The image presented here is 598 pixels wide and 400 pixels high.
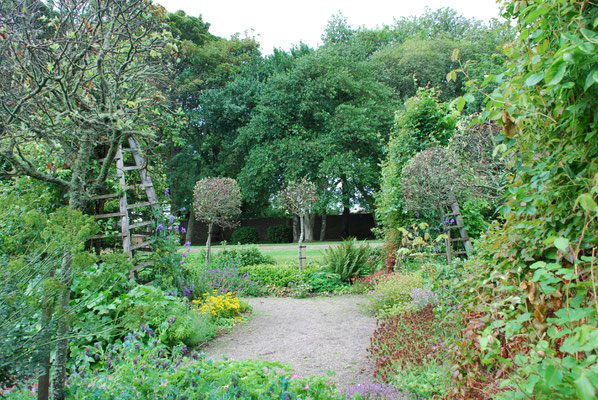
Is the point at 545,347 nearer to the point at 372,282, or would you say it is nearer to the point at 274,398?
→ the point at 274,398

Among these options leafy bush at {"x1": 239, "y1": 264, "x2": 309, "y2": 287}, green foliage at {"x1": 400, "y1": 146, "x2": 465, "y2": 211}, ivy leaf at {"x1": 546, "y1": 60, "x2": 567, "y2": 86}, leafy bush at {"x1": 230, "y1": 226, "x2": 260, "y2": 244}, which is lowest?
leafy bush at {"x1": 239, "y1": 264, "x2": 309, "y2": 287}

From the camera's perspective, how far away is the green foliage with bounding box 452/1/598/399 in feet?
3.83

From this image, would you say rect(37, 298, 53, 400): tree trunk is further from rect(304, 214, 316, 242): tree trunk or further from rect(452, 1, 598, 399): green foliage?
rect(304, 214, 316, 242): tree trunk

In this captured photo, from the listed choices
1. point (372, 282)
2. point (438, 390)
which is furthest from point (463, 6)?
point (438, 390)

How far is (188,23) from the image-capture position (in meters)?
21.6

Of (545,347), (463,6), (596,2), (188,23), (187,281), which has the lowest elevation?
(187,281)

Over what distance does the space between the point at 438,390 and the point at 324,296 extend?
5.21m

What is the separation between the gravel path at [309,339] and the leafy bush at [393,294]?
0.25 metres

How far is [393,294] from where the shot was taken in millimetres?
6055

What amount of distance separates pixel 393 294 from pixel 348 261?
2.89 meters

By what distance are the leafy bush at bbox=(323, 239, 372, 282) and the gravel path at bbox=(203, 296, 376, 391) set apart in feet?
5.33

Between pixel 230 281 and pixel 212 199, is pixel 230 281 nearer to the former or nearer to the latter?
pixel 230 281

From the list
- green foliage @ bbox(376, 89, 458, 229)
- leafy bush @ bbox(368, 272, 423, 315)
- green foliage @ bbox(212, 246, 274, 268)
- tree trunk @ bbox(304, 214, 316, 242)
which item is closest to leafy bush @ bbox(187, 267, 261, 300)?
green foliage @ bbox(212, 246, 274, 268)

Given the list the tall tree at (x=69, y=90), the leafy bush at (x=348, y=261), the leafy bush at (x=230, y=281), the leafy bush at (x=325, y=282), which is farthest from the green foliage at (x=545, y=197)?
the leafy bush at (x=348, y=261)
